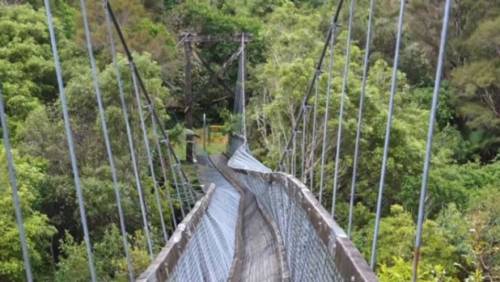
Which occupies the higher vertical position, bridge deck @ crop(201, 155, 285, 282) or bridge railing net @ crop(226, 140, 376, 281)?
bridge railing net @ crop(226, 140, 376, 281)

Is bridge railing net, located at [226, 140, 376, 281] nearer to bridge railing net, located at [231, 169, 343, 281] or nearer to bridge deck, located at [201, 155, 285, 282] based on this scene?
bridge railing net, located at [231, 169, 343, 281]

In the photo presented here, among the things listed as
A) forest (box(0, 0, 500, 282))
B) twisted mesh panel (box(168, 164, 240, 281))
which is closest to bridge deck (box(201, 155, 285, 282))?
twisted mesh panel (box(168, 164, 240, 281))

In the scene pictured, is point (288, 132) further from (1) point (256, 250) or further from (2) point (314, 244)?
(2) point (314, 244)

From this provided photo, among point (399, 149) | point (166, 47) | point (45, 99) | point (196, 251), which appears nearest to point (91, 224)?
Result: point (45, 99)

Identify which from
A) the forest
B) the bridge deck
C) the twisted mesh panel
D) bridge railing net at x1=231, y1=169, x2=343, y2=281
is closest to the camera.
Result: bridge railing net at x1=231, y1=169, x2=343, y2=281

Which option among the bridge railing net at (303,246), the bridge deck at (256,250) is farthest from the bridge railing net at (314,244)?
the bridge deck at (256,250)

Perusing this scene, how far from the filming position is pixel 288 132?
12.5m

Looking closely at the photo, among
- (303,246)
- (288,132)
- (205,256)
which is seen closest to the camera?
(303,246)

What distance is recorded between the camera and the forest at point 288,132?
8586 mm

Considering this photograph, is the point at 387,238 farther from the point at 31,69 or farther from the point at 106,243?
the point at 31,69

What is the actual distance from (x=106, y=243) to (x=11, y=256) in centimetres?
159

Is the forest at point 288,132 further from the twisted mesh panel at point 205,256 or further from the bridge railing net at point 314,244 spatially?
the bridge railing net at point 314,244

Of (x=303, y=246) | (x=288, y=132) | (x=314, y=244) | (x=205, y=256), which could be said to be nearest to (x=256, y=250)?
(x=205, y=256)

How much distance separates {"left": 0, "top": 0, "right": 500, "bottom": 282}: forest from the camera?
859 centimetres
